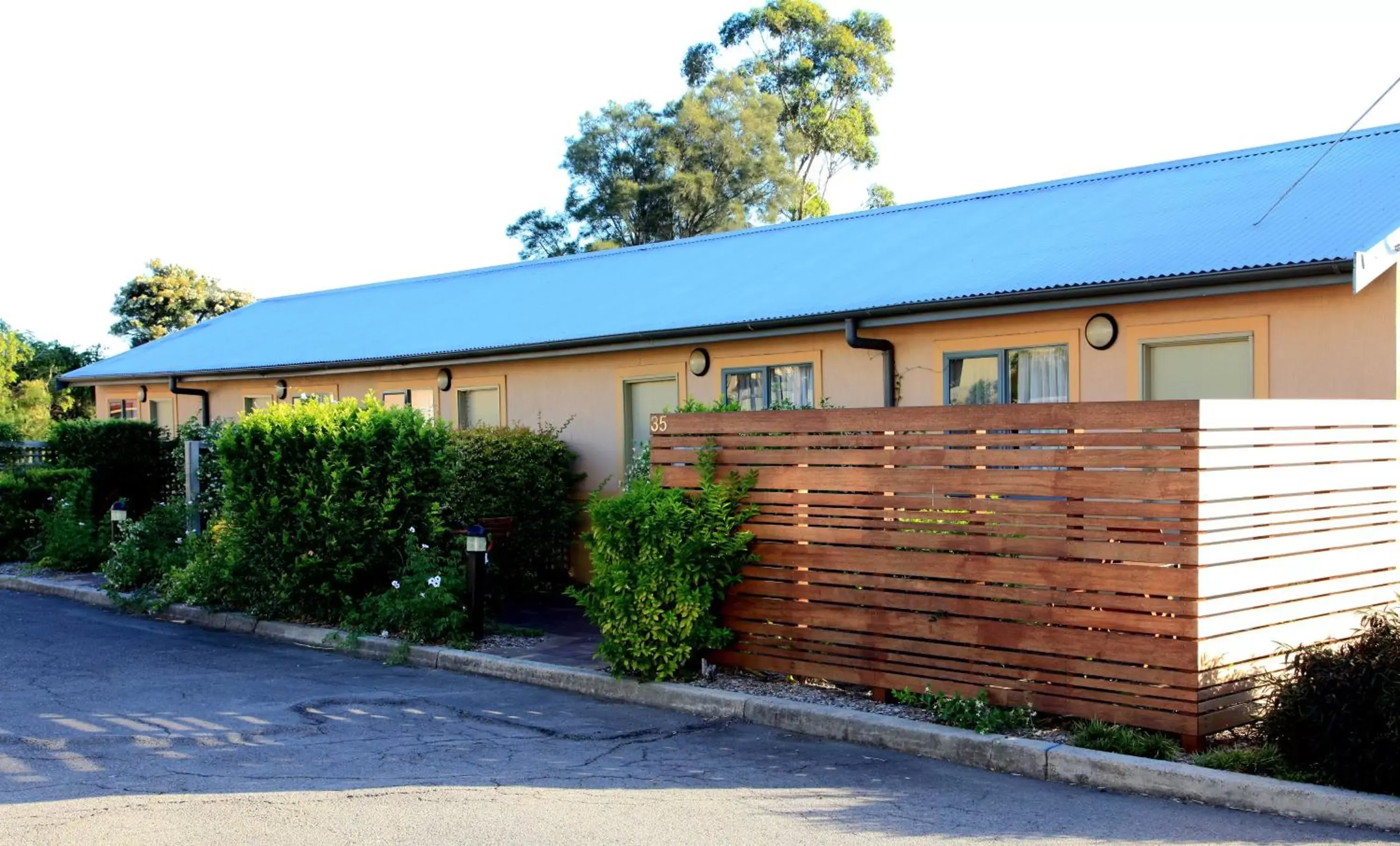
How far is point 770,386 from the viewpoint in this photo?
43.7 ft

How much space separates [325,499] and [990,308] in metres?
6.15

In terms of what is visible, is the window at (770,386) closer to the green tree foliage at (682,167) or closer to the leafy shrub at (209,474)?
the leafy shrub at (209,474)

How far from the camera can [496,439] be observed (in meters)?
14.1

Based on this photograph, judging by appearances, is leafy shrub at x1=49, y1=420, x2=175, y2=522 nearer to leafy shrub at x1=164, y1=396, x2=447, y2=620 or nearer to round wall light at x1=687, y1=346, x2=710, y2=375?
leafy shrub at x1=164, y1=396, x2=447, y2=620

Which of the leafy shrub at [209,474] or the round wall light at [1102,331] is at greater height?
the round wall light at [1102,331]

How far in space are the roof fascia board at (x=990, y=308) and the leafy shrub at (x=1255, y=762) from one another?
389 centimetres

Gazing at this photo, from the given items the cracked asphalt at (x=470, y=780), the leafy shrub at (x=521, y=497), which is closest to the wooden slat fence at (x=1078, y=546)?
the cracked asphalt at (x=470, y=780)

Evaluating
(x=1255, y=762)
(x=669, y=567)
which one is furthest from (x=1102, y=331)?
(x=1255, y=762)

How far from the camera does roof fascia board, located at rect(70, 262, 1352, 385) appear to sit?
30.1 ft

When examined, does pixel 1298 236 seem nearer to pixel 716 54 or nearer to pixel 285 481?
pixel 285 481

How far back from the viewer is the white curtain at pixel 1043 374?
10875 mm

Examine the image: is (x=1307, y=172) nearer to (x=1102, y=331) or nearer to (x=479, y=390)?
(x=1102, y=331)

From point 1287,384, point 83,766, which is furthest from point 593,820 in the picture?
point 1287,384

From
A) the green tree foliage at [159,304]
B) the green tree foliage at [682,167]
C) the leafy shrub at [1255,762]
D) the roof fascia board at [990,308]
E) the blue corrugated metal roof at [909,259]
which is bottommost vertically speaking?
the leafy shrub at [1255,762]
